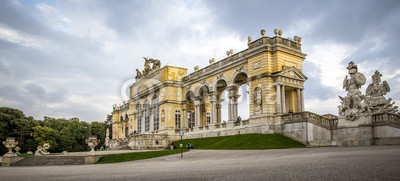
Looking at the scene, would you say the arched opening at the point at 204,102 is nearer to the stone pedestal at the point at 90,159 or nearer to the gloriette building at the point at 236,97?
the gloriette building at the point at 236,97

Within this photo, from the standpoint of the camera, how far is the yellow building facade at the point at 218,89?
96.1ft

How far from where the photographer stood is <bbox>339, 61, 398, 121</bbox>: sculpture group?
736 inches

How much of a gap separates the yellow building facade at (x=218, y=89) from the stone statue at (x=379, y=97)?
30.2 ft

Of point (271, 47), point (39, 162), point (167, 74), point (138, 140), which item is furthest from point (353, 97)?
point (167, 74)

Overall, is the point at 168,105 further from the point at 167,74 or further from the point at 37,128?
the point at 37,128

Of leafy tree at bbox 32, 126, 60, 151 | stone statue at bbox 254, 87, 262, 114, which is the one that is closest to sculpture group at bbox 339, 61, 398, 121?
stone statue at bbox 254, 87, 262, 114

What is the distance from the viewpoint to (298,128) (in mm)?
25094

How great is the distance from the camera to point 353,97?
18.9 metres

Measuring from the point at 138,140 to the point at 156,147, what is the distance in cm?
250

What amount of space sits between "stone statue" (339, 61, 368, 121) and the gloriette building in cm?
212

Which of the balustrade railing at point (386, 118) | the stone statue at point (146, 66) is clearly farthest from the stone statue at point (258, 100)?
the stone statue at point (146, 66)

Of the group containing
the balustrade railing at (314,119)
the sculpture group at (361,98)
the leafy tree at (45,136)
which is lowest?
the leafy tree at (45,136)

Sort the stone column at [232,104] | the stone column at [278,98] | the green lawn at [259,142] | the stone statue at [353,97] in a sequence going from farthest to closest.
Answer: the stone column at [232,104], the stone column at [278,98], the green lawn at [259,142], the stone statue at [353,97]

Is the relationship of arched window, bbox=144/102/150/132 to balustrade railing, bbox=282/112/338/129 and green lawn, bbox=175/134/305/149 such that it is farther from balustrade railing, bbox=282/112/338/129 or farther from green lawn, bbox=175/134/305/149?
balustrade railing, bbox=282/112/338/129
